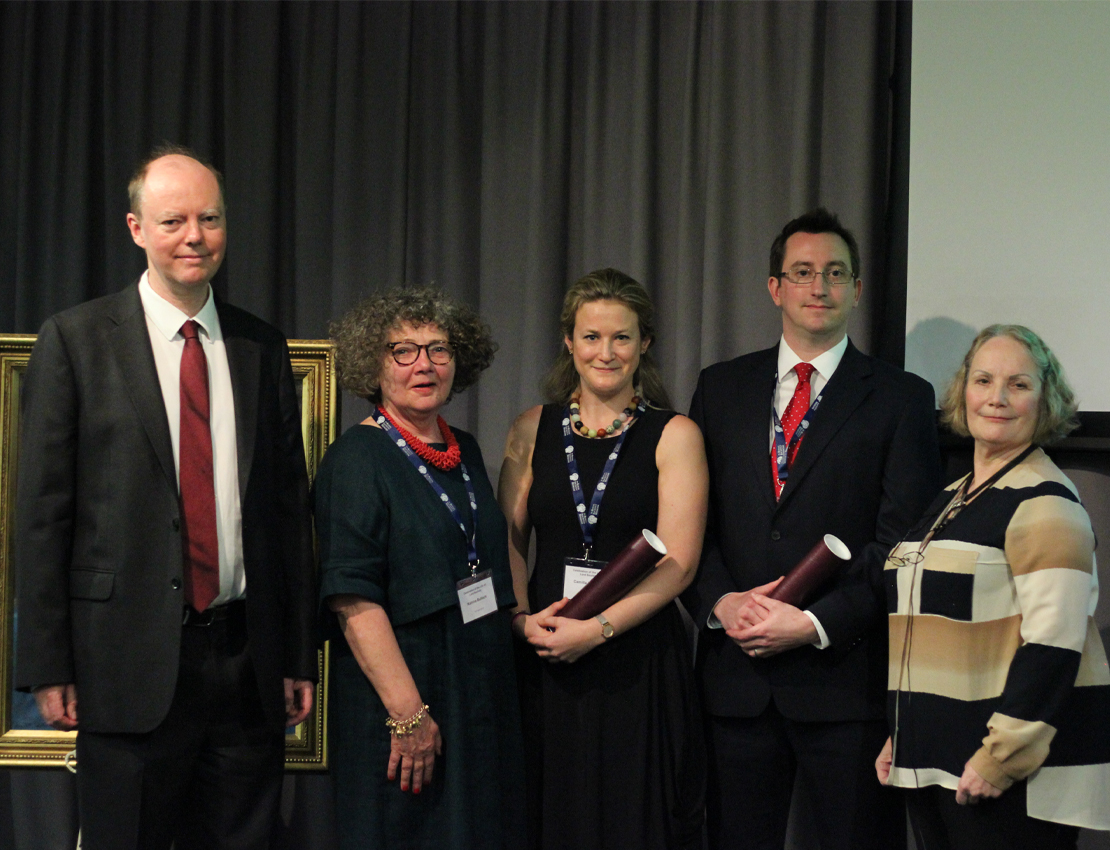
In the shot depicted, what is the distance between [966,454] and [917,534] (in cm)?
94

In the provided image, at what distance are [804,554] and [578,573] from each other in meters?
0.56

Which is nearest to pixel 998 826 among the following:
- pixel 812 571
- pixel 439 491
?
pixel 812 571

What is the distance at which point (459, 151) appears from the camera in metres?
3.70

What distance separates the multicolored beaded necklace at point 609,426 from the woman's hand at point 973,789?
1.13 m

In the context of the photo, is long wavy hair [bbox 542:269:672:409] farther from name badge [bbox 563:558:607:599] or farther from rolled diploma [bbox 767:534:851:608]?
rolled diploma [bbox 767:534:851:608]

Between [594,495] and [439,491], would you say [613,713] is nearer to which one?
[594,495]

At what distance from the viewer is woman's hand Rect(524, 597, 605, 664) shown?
2.47m

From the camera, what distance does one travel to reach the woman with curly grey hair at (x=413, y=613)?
7.61 ft

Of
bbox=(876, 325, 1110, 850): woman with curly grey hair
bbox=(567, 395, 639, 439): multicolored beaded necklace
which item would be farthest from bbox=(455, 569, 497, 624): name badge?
bbox=(876, 325, 1110, 850): woman with curly grey hair

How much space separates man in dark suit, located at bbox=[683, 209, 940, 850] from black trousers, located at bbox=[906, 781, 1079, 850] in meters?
0.27

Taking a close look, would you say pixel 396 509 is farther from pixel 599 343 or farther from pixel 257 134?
pixel 257 134

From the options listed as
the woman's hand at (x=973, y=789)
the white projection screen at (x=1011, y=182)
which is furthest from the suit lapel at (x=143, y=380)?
the white projection screen at (x=1011, y=182)

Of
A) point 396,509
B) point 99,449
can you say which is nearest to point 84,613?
point 99,449

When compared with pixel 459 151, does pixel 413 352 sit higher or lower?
lower
